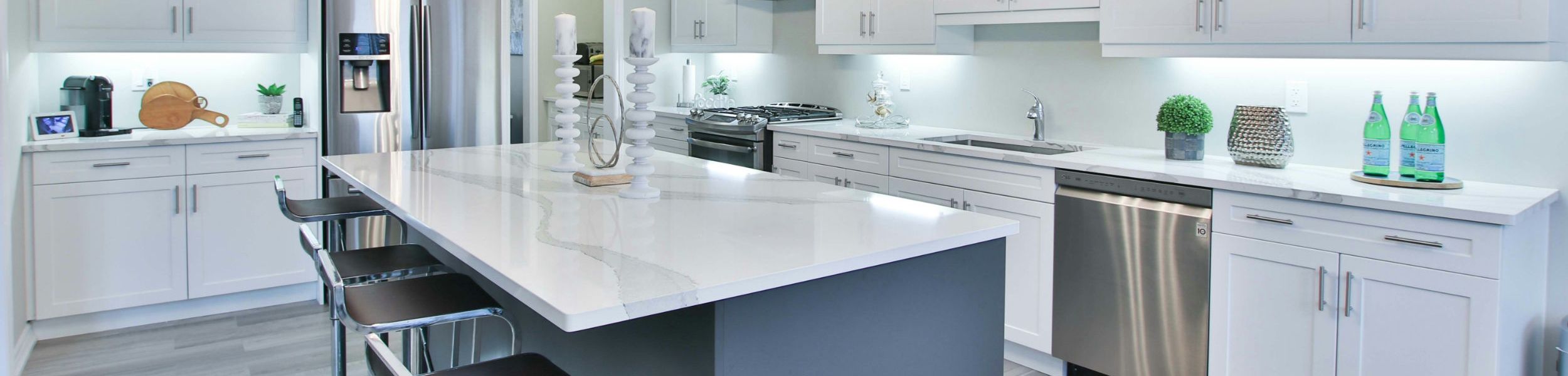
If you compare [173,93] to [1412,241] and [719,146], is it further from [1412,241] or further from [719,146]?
[1412,241]

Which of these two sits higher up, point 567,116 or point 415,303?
point 567,116

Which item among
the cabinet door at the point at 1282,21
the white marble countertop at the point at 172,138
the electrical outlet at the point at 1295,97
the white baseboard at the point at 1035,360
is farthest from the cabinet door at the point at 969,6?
the white marble countertop at the point at 172,138

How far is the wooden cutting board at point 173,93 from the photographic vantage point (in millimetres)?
4293

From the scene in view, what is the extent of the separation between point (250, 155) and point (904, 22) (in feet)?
9.13

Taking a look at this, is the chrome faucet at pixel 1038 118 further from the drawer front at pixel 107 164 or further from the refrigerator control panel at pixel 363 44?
the drawer front at pixel 107 164

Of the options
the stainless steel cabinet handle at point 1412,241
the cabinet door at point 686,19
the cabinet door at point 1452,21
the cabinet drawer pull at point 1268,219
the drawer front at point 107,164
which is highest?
the cabinet door at point 686,19

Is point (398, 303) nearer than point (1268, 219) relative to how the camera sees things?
Yes

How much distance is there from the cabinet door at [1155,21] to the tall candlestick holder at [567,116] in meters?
1.75

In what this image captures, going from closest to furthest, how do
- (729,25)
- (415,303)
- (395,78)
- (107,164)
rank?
(415,303)
(107,164)
(395,78)
(729,25)

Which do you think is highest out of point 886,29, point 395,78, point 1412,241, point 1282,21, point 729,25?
point 729,25

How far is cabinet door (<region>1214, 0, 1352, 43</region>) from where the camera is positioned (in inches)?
109

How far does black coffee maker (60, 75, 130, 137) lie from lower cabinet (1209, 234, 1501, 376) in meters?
4.15

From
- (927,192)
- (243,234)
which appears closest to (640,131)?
(927,192)

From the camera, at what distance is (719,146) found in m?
4.82
